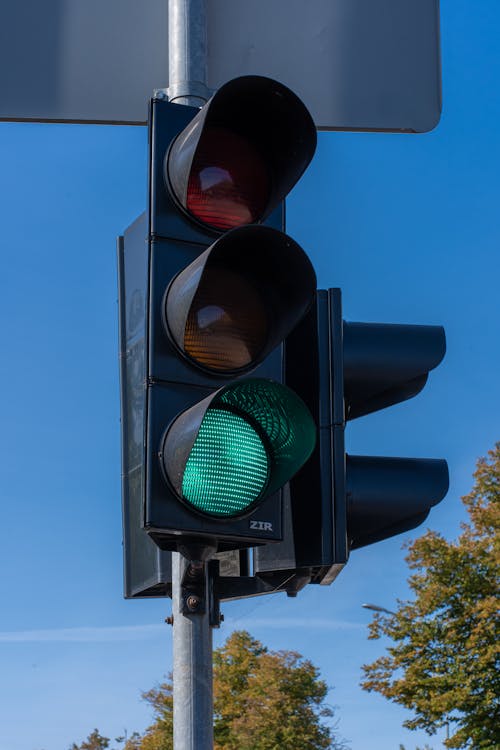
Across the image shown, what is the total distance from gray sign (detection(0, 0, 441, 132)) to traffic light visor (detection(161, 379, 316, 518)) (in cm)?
155

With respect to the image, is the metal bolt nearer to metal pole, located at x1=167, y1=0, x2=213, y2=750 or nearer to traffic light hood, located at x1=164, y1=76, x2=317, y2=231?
metal pole, located at x1=167, y1=0, x2=213, y2=750

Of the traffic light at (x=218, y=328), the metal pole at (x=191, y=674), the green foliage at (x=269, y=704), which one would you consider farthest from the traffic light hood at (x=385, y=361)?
the green foliage at (x=269, y=704)

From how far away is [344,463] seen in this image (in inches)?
129

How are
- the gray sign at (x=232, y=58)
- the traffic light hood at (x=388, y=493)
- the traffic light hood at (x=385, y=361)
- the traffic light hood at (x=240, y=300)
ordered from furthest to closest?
the gray sign at (x=232, y=58)
the traffic light hood at (x=385, y=361)
the traffic light hood at (x=388, y=493)
the traffic light hood at (x=240, y=300)

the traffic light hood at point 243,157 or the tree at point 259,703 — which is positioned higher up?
the tree at point 259,703

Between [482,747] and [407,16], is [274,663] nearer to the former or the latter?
[482,747]

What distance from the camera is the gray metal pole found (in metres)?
3.43

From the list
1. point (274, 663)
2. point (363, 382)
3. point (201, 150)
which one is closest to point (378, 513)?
point (363, 382)

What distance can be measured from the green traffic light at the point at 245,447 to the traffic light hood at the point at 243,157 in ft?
1.82

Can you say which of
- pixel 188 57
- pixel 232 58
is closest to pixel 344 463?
pixel 188 57

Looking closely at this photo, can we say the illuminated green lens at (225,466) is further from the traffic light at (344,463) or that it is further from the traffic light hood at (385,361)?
the traffic light hood at (385,361)

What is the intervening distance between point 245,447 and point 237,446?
3 cm

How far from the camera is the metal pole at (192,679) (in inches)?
111

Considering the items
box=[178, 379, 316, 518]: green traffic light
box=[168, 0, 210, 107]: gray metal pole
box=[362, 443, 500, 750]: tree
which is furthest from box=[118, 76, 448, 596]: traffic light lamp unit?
box=[362, 443, 500, 750]: tree
